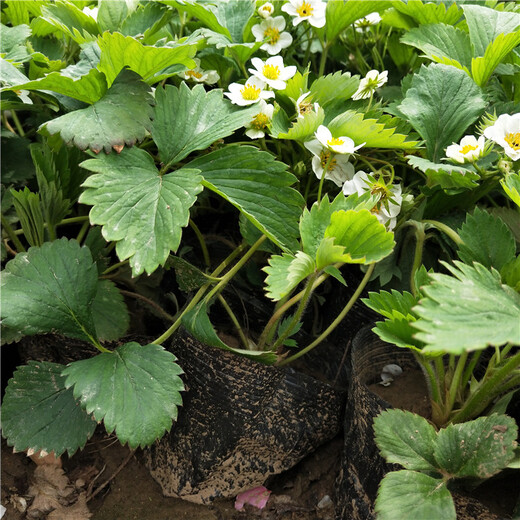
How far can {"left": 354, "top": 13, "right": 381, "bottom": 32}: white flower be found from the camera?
113cm

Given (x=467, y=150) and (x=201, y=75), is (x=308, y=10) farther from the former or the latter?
(x=467, y=150)

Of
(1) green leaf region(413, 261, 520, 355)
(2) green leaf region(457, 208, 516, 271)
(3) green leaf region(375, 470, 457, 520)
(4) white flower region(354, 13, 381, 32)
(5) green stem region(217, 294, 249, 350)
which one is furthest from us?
(4) white flower region(354, 13, 381, 32)

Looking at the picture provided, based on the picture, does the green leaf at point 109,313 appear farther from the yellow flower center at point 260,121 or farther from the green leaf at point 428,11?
the green leaf at point 428,11

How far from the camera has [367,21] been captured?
116 centimetres

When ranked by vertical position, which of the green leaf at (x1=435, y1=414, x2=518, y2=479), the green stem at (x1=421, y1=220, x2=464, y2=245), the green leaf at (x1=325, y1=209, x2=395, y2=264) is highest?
the green leaf at (x1=325, y1=209, x2=395, y2=264)

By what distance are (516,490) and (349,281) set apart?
469mm

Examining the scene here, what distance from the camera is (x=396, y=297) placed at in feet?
2.55

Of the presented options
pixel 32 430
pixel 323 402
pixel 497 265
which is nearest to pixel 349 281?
pixel 323 402

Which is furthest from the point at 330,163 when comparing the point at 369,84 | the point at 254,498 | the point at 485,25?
the point at 254,498

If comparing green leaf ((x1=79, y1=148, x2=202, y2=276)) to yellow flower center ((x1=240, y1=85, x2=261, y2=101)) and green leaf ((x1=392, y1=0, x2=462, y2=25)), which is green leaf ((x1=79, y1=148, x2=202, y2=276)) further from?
green leaf ((x1=392, y1=0, x2=462, y2=25))

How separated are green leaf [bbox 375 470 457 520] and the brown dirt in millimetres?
344

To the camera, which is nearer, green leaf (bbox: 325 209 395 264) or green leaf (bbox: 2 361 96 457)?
green leaf (bbox: 325 209 395 264)

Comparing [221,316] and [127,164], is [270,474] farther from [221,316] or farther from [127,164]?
[127,164]

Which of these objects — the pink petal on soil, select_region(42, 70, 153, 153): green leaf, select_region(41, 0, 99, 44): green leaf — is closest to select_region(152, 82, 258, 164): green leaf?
select_region(42, 70, 153, 153): green leaf
